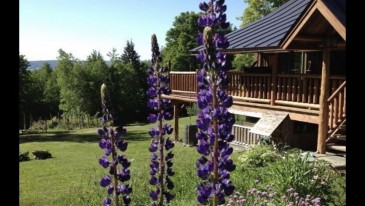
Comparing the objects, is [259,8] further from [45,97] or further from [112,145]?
[112,145]

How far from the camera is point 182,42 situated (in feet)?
160

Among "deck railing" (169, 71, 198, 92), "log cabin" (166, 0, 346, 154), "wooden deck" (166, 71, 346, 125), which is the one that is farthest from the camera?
"deck railing" (169, 71, 198, 92)

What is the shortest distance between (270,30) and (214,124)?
12.0m

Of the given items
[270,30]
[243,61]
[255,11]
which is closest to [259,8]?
[255,11]

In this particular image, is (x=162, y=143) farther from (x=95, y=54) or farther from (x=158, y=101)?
(x=95, y=54)

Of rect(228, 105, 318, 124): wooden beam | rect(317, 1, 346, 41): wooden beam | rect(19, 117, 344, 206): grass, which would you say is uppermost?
rect(317, 1, 346, 41): wooden beam

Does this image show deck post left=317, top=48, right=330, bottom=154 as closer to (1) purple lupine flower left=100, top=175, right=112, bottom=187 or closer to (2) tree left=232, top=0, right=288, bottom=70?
(1) purple lupine flower left=100, top=175, right=112, bottom=187

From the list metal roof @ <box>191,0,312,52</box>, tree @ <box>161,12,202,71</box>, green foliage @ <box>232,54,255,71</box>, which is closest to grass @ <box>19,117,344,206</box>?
metal roof @ <box>191,0,312,52</box>

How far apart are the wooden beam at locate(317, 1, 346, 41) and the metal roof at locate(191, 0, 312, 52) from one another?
1.86m

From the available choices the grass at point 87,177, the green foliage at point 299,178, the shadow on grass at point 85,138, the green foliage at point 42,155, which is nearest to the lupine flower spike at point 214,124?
the grass at point 87,177

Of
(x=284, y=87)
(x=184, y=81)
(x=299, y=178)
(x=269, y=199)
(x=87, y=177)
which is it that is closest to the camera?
(x=269, y=199)

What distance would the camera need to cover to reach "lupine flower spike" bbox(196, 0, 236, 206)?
246 centimetres

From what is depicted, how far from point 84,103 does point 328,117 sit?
32.0 meters

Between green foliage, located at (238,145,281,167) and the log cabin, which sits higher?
the log cabin
